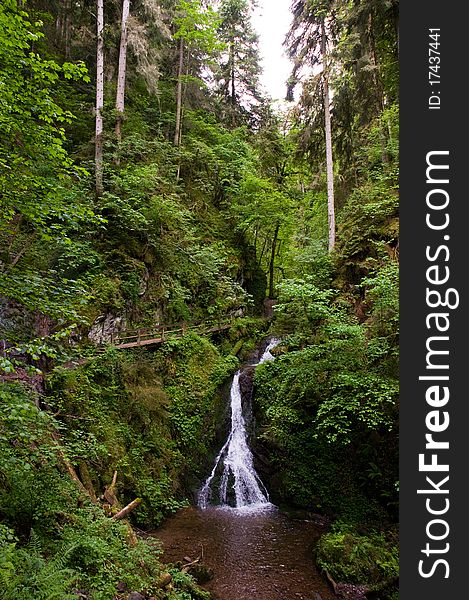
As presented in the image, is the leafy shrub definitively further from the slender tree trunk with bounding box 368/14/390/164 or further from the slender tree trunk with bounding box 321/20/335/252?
the slender tree trunk with bounding box 368/14/390/164

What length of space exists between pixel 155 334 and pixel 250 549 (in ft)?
21.5

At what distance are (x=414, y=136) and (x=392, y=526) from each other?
8179 millimetres

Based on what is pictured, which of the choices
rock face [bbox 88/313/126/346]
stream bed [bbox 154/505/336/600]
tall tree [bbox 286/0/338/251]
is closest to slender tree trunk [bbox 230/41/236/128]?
tall tree [bbox 286/0/338/251]

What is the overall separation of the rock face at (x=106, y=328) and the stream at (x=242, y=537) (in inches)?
185

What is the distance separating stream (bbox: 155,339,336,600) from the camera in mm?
6781

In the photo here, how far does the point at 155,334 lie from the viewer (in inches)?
472

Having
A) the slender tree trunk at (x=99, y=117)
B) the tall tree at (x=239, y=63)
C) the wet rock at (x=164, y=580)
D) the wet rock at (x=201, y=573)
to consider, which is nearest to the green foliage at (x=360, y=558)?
the wet rock at (x=201, y=573)

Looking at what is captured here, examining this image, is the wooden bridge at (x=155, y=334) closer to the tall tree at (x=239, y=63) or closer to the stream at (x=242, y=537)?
the stream at (x=242, y=537)

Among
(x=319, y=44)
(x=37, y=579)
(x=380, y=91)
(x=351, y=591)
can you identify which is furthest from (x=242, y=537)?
(x=319, y=44)

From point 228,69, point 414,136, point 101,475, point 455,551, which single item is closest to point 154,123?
point 228,69

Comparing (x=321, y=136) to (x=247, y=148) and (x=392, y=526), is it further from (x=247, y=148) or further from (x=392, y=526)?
(x=392, y=526)

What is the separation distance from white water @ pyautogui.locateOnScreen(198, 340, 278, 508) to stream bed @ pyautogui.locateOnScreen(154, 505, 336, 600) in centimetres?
36

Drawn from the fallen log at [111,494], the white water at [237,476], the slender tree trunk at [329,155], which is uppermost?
the slender tree trunk at [329,155]

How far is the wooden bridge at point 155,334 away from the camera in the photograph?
10875mm
